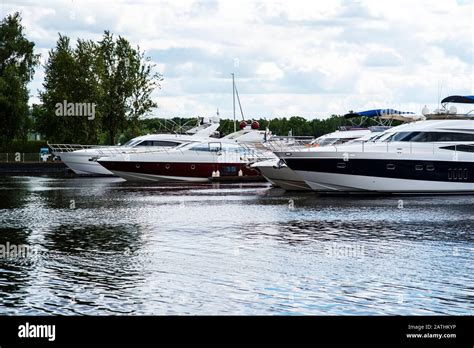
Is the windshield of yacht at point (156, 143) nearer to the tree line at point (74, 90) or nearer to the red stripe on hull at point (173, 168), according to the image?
the red stripe on hull at point (173, 168)

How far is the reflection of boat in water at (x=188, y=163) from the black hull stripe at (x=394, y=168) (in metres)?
16.7

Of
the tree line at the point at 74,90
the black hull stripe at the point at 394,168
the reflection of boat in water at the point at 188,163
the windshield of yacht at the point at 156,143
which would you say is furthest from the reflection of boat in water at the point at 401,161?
the tree line at the point at 74,90

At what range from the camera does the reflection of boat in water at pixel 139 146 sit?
6047 cm

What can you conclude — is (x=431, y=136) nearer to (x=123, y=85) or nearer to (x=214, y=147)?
(x=214, y=147)

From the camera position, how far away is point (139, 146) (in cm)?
6125

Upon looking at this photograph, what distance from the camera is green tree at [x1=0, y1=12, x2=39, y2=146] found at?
8594 cm

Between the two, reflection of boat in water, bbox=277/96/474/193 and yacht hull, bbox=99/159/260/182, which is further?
yacht hull, bbox=99/159/260/182

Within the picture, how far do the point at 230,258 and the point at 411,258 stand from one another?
161 inches

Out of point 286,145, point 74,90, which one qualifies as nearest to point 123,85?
point 74,90

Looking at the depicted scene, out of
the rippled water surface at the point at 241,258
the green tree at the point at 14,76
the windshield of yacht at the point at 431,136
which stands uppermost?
the green tree at the point at 14,76

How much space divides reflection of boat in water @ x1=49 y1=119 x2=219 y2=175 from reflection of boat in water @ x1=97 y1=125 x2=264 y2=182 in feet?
4.12

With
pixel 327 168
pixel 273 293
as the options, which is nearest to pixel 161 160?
pixel 327 168

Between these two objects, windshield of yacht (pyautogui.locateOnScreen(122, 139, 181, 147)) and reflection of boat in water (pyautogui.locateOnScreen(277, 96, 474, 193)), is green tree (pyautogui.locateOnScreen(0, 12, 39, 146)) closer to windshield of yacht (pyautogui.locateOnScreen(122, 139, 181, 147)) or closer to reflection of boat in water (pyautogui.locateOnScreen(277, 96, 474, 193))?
windshield of yacht (pyautogui.locateOnScreen(122, 139, 181, 147))

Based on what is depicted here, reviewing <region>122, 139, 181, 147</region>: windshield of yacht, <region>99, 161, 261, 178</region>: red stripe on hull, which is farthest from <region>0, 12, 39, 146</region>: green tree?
<region>99, 161, 261, 178</region>: red stripe on hull
